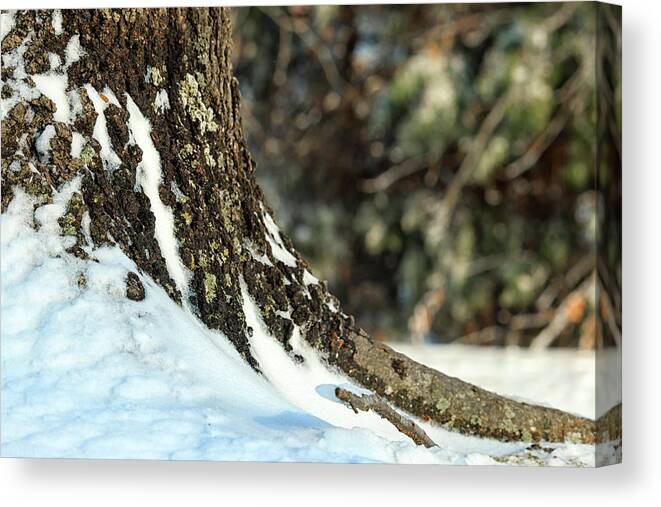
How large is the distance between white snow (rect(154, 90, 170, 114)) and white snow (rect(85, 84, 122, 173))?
0.10 meters

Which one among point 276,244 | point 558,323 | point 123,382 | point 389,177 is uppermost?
point 389,177

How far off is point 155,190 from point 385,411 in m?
0.61

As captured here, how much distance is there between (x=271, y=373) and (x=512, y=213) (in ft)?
5.77

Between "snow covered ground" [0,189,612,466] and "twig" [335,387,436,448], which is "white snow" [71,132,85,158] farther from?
"twig" [335,387,436,448]

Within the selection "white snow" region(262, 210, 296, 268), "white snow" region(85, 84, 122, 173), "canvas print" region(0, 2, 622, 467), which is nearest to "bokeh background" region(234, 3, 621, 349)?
"canvas print" region(0, 2, 622, 467)

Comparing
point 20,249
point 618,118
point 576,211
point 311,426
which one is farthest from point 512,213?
point 20,249

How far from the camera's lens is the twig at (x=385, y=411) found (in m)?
2.28

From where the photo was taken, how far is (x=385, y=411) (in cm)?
230

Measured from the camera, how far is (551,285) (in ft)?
12.2

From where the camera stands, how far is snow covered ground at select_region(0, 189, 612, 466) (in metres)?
2.14

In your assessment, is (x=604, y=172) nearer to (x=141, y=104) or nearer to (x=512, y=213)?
(x=141, y=104)

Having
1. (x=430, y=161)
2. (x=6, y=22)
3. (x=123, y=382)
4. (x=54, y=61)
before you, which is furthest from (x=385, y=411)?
(x=430, y=161)

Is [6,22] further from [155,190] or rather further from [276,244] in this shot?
[276,244]

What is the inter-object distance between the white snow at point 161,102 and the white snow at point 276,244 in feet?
0.93
